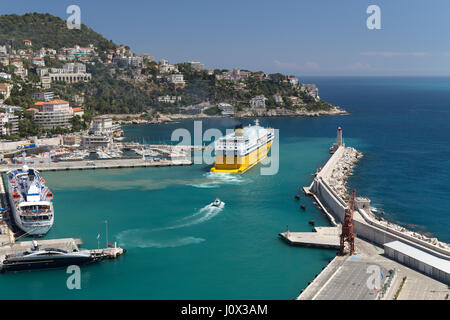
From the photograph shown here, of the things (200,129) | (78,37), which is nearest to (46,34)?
(78,37)

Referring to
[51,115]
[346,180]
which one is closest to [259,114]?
[51,115]

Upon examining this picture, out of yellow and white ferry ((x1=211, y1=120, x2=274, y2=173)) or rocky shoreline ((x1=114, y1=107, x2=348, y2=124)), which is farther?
rocky shoreline ((x1=114, y1=107, x2=348, y2=124))

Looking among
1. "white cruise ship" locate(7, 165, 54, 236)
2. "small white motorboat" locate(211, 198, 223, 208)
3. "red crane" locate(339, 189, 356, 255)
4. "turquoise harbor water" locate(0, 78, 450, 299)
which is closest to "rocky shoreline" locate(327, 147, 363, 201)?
"turquoise harbor water" locate(0, 78, 450, 299)

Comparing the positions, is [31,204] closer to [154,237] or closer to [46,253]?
[46,253]

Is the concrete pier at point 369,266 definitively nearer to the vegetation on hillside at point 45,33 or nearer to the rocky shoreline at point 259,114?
the rocky shoreline at point 259,114

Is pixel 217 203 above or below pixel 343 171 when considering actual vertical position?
below

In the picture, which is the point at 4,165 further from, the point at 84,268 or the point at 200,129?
the point at 200,129

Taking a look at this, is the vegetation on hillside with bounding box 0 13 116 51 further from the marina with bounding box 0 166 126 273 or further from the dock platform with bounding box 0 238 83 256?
the marina with bounding box 0 166 126 273
